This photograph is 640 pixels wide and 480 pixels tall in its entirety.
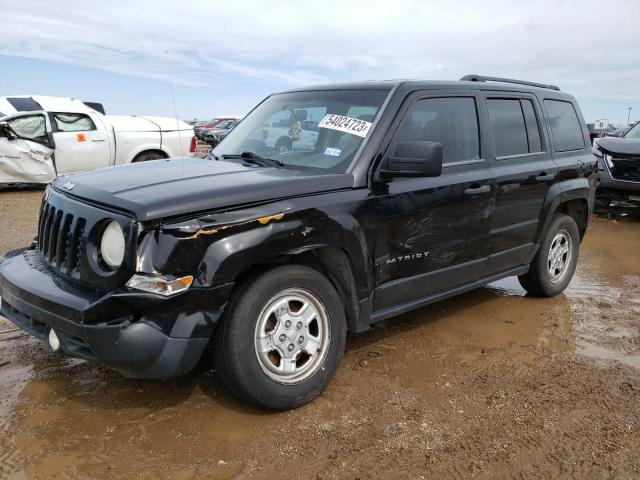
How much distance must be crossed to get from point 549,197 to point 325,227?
2.64m

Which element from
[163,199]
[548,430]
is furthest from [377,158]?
[548,430]

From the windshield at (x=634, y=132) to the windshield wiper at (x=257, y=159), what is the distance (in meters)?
9.51

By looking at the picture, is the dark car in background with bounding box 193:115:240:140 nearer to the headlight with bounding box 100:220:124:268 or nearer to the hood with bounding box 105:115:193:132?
the hood with bounding box 105:115:193:132

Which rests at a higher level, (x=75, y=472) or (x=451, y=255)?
(x=451, y=255)

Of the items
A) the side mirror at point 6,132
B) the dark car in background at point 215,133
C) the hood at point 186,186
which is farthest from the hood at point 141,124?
the dark car in background at point 215,133

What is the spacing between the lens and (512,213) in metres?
4.51

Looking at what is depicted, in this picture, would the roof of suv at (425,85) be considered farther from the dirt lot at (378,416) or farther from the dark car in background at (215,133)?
the dark car in background at (215,133)

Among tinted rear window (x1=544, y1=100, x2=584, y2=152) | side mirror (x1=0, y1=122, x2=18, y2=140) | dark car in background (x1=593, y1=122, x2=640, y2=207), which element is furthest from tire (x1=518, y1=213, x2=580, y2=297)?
side mirror (x1=0, y1=122, x2=18, y2=140)

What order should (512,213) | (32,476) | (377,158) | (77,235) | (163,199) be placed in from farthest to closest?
1. (512,213)
2. (377,158)
3. (77,235)
4. (163,199)
5. (32,476)

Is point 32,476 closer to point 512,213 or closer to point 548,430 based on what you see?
point 548,430

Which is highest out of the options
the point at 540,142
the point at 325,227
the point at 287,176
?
the point at 540,142

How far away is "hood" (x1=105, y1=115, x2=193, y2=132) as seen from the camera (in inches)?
449

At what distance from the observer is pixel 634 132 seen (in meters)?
10.9

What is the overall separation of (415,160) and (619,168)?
25.9 feet
